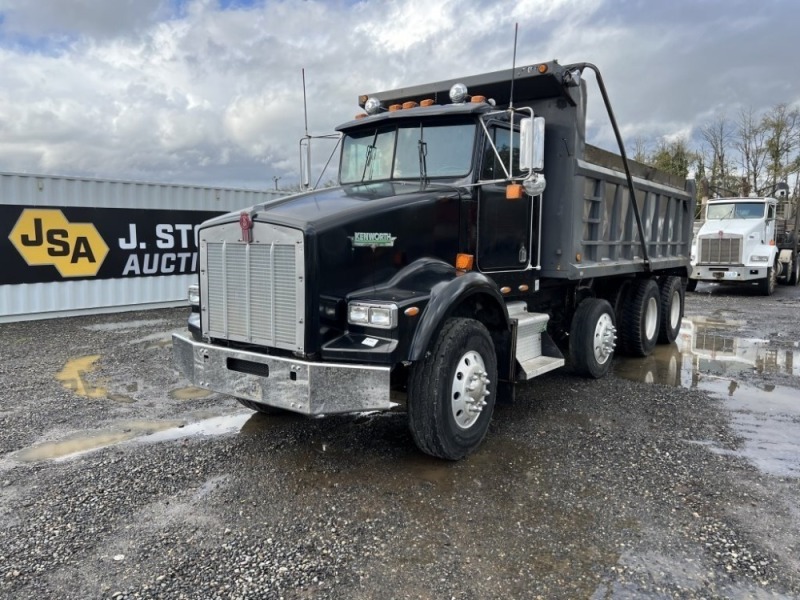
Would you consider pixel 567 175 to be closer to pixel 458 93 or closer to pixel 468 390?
pixel 458 93

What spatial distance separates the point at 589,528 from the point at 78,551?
2724mm

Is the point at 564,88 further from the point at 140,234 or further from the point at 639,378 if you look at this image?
the point at 140,234

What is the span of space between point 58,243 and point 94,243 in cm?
62

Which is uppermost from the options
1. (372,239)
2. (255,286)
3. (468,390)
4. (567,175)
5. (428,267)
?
(567,175)

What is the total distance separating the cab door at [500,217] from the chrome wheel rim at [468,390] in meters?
0.96

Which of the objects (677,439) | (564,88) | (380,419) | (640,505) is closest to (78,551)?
(380,419)

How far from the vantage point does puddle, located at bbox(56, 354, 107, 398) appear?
6051mm

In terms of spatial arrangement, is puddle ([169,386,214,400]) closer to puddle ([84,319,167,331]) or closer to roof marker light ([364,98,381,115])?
roof marker light ([364,98,381,115])

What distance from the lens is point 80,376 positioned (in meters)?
6.71

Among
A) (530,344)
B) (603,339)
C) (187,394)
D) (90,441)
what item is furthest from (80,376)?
(603,339)

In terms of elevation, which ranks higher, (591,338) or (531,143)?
(531,143)

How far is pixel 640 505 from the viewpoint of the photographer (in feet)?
11.6

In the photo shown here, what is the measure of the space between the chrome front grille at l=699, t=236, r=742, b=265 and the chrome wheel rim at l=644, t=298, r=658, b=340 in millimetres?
9365

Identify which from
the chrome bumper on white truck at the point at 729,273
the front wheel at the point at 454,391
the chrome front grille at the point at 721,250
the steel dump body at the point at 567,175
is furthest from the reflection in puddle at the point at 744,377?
the chrome front grille at the point at 721,250
